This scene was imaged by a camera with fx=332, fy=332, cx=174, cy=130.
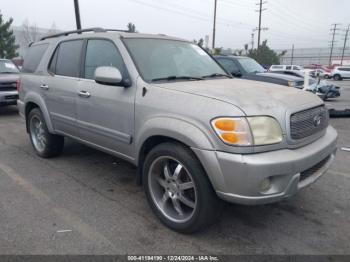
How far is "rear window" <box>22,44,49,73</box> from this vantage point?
5.14 meters

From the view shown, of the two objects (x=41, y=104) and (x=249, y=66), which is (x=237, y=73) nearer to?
(x=249, y=66)

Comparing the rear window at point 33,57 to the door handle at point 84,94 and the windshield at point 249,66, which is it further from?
the windshield at point 249,66

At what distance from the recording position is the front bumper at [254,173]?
2523mm

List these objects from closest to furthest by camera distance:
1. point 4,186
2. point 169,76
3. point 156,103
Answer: point 156,103, point 169,76, point 4,186

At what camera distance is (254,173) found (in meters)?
2.51

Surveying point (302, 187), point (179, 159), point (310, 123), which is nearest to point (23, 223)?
point (179, 159)

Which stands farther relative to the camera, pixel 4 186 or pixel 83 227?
pixel 4 186

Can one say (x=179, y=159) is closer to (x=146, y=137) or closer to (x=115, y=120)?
(x=146, y=137)

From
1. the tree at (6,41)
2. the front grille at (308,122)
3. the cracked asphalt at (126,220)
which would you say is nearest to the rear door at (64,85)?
the cracked asphalt at (126,220)

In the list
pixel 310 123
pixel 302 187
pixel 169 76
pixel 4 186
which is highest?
pixel 169 76

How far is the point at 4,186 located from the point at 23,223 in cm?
116

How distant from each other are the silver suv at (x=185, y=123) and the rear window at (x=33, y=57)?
2.22ft

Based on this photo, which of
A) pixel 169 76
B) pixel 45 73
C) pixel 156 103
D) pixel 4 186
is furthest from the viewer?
pixel 45 73

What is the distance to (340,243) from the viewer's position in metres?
2.92
